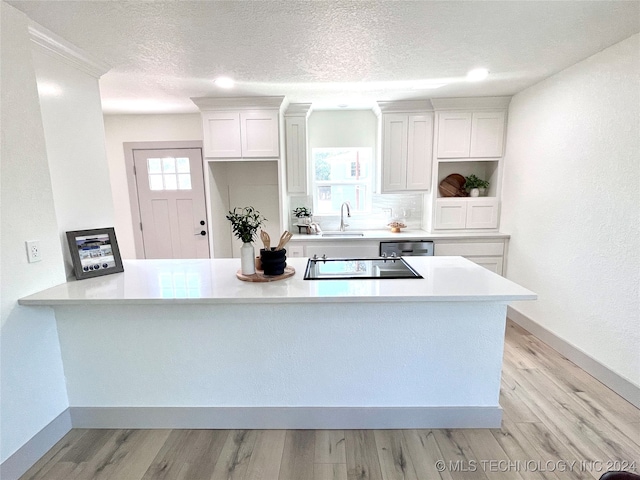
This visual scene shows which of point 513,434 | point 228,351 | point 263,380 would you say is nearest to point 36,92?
point 228,351

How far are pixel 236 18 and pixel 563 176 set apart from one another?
2773 mm

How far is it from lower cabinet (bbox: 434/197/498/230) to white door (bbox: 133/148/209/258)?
2910 millimetres

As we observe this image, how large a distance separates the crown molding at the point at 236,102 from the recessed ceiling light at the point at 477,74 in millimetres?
1803

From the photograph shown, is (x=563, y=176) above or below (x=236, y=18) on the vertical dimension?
below

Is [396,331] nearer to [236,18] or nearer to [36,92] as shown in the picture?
[236,18]

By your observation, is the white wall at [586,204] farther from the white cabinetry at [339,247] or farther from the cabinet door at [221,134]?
the cabinet door at [221,134]

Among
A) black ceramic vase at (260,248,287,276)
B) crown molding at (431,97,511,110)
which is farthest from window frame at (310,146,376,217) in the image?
black ceramic vase at (260,248,287,276)

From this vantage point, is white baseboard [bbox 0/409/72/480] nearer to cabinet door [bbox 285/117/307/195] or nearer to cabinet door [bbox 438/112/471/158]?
cabinet door [bbox 285/117/307/195]

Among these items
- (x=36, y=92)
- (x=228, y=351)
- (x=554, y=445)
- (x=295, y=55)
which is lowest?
(x=554, y=445)

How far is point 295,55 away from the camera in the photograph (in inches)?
86.4

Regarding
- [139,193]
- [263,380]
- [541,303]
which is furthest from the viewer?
[139,193]

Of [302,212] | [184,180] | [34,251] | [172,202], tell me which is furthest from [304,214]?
[34,251]

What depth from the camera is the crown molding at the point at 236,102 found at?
326 centimetres

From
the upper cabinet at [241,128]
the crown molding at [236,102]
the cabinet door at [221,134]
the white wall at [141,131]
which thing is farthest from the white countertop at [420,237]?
the white wall at [141,131]
